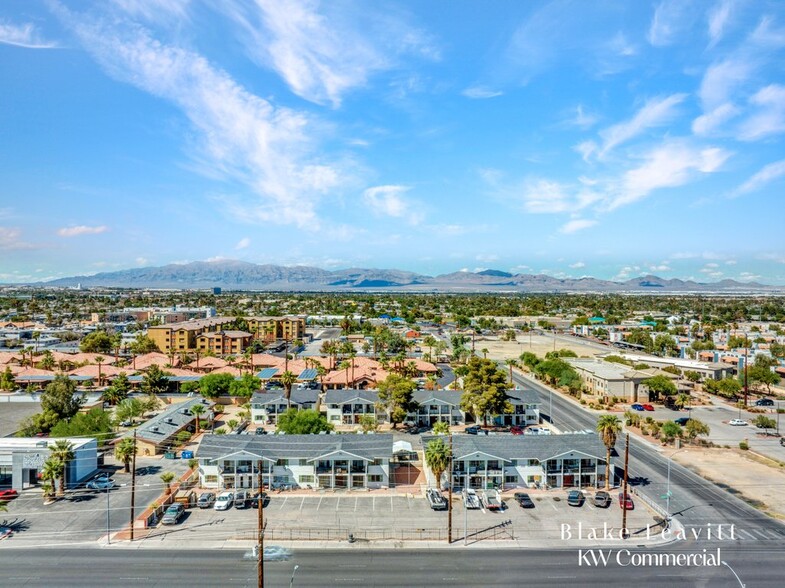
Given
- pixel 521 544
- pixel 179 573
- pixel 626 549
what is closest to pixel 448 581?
pixel 521 544

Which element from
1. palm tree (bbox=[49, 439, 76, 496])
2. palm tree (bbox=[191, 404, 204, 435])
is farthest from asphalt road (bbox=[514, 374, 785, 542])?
palm tree (bbox=[49, 439, 76, 496])

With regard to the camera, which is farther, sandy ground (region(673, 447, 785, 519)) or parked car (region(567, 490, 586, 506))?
sandy ground (region(673, 447, 785, 519))

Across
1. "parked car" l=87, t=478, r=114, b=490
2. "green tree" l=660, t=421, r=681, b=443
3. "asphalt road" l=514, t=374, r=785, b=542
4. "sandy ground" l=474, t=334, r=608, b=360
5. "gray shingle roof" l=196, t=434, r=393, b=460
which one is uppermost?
"gray shingle roof" l=196, t=434, r=393, b=460

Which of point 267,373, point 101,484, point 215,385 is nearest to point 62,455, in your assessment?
point 101,484

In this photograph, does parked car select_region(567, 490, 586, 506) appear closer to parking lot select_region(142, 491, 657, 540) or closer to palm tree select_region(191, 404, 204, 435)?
parking lot select_region(142, 491, 657, 540)

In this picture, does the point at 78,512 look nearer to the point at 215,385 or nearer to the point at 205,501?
the point at 205,501

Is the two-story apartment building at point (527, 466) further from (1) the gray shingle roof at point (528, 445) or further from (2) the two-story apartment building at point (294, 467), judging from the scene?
(2) the two-story apartment building at point (294, 467)

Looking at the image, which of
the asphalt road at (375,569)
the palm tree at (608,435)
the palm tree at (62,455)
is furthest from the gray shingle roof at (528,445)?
the palm tree at (62,455)
